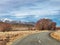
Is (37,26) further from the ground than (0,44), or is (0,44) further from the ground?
(0,44)

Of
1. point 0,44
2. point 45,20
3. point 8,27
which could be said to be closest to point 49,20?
point 45,20

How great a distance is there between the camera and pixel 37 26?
156375 mm

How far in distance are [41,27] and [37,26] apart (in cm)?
307

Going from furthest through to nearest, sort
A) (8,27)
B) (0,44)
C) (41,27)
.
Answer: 1. (41,27)
2. (8,27)
3. (0,44)

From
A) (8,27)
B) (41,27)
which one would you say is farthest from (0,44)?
(41,27)

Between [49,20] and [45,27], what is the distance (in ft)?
26.0

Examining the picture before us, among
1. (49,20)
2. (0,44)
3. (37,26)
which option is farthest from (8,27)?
(0,44)

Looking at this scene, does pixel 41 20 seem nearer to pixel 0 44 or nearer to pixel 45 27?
pixel 45 27

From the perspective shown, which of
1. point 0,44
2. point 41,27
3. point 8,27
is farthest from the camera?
point 41,27

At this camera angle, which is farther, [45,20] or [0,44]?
[45,20]

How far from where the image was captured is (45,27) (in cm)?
15662

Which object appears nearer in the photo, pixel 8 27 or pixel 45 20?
pixel 8 27

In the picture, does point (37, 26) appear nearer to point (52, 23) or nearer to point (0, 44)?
point (52, 23)

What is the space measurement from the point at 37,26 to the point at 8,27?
89.1 feet
